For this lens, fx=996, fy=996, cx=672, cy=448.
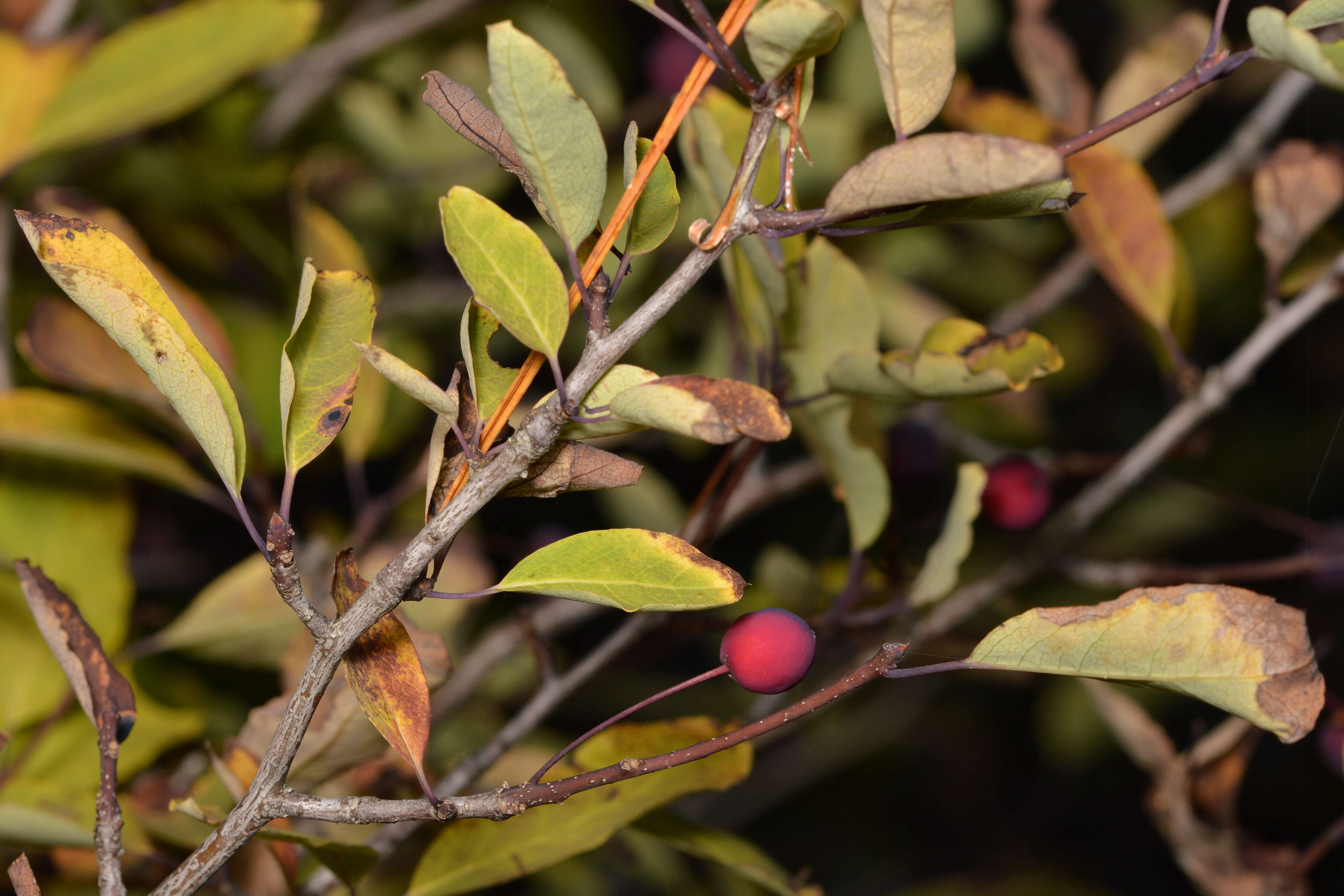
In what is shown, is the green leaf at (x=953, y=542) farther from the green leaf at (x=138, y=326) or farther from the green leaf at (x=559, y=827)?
the green leaf at (x=138, y=326)

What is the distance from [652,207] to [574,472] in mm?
105

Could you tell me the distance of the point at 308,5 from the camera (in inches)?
32.5

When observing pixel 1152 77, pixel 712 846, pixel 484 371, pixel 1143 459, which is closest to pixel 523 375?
pixel 484 371

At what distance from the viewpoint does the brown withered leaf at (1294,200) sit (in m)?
0.78

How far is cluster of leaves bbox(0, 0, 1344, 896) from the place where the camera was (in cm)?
36

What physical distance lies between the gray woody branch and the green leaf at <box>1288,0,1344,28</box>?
0.65 feet

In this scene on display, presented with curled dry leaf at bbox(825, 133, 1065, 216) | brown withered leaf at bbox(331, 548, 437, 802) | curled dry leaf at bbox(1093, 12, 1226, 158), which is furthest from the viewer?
curled dry leaf at bbox(1093, 12, 1226, 158)

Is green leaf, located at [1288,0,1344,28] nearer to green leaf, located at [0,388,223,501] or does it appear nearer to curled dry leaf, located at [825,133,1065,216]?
curled dry leaf, located at [825,133,1065,216]

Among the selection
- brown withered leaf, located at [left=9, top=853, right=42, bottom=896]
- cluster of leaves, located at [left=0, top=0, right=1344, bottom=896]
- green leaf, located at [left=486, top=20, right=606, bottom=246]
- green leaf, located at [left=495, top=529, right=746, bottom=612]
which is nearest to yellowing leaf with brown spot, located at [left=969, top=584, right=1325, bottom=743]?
cluster of leaves, located at [left=0, top=0, right=1344, bottom=896]

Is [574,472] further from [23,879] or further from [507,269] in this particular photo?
[23,879]

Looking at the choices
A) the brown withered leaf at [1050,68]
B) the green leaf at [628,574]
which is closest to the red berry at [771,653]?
the green leaf at [628,574]

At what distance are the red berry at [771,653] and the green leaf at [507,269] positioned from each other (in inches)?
5.8

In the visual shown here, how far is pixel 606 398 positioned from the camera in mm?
369

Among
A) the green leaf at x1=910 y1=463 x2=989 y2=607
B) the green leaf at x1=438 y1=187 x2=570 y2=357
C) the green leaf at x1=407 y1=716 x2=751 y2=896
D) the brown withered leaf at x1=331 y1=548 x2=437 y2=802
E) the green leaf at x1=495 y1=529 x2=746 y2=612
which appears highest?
the green leaf at x1=438 y1=187 x2=570 y2=357
